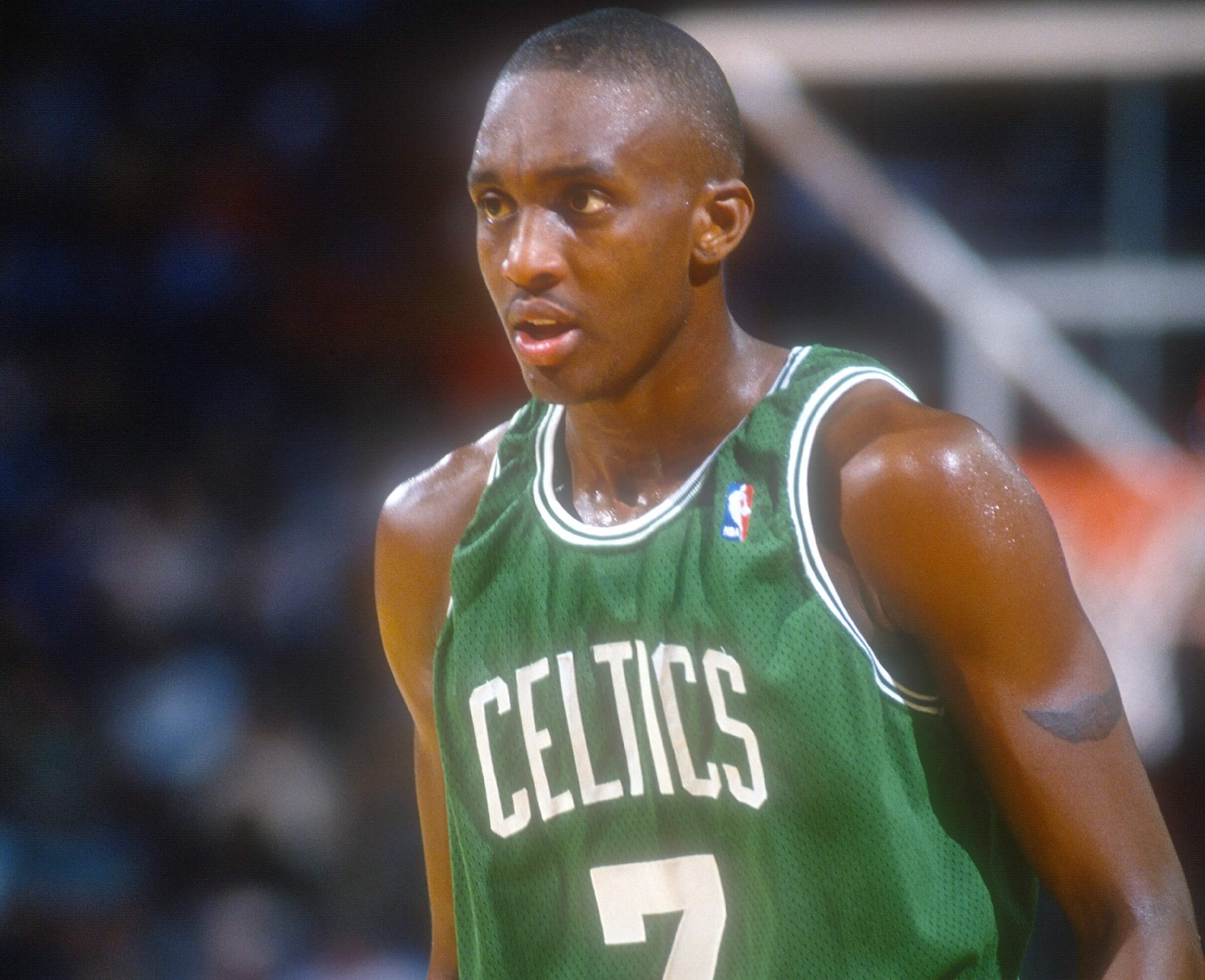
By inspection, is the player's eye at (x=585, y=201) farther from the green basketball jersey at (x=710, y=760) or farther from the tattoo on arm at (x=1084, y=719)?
the tattoo on arm at (x=1084, y=719)

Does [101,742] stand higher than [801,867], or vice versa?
[101,742]

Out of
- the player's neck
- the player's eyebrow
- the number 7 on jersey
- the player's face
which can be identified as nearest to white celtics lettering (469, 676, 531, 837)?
the number 7 on jersey

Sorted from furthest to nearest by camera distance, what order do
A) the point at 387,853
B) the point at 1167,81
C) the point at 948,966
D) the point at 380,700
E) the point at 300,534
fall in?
the point at 300,534 → the point at 380,700 → the point at 387,853 → the point at 1167,81 → the point at 948,966

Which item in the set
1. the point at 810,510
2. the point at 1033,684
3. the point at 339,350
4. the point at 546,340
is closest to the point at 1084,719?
the point at 1033,684

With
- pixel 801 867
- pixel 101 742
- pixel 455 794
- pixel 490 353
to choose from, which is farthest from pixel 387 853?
pixel 801 867

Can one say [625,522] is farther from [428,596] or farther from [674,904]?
[674,904]

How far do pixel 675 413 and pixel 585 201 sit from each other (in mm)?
283

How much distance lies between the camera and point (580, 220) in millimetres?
1568

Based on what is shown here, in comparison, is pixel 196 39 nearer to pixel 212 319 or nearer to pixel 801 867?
pixel 212 319

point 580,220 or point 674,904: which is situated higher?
point 580,220

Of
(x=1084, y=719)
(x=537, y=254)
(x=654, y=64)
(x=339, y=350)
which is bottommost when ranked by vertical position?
(x=1084, y=719)

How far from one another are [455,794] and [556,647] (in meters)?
0.23

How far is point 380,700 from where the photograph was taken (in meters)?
4.68

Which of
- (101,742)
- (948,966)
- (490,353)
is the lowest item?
(948,966)
